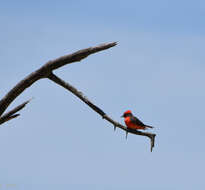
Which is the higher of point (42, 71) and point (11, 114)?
point (42, 71)

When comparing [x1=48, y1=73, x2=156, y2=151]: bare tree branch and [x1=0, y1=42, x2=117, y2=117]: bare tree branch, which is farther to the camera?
[x1=48, y1=73, x2=156, y2=151]: bare tree branch

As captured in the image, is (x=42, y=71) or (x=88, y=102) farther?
(x=88, y=102)

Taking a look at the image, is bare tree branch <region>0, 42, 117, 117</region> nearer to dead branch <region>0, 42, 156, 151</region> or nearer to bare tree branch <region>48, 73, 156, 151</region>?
dead branch <region>0, 42, 156, 151</region>

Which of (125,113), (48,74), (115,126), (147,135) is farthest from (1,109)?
(125,113)

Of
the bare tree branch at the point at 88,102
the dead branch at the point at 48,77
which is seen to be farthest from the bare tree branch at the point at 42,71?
the bare tree branch at the point at 88,102

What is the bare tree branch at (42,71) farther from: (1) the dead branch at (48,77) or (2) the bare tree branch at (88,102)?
(2) the bare tree branch at (88,102)

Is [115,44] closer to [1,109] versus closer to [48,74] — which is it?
[48,74]

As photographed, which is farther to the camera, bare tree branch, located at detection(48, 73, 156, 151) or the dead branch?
bare tree branch, located at detection(48, 73, 156, 151)

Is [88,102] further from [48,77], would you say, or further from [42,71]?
[42,71]

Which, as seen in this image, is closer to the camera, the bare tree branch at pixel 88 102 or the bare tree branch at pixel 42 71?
the bare tree branch at pixel 42 71

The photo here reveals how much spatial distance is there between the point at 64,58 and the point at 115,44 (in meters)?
1.09

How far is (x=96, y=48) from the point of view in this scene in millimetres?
9016

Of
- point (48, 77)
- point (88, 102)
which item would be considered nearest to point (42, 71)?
point (48, 77)

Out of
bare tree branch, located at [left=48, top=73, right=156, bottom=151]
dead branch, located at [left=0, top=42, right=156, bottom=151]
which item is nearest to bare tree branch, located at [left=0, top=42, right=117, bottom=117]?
dead branch, located at [left=0, top=42, right=156, bottom=151]
